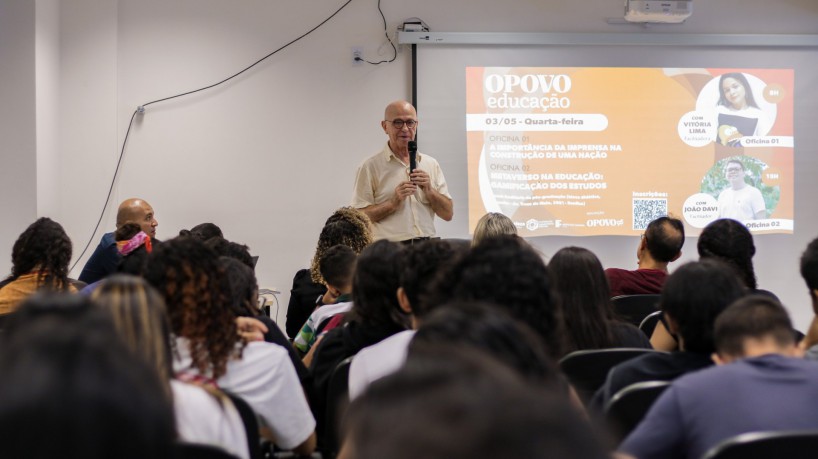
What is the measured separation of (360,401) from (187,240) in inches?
59.0

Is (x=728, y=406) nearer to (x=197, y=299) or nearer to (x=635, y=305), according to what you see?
(x=197, y=299)

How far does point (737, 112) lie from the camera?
6289 mm

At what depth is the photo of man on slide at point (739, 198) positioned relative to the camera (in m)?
6.25

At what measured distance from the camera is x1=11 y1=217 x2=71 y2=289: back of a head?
3.60 m

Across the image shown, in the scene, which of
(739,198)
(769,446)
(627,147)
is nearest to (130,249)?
(769,446)

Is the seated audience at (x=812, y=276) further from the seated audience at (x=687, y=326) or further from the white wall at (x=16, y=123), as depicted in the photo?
the white wall at (x=16, y=123)

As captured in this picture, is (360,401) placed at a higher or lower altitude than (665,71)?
lower

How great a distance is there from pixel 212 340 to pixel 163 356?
1.44 ft

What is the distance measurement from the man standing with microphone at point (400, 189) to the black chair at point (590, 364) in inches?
102

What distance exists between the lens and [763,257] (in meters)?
6.39

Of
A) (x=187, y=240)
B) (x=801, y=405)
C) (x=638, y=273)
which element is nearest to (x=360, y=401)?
(x=801, y=405)

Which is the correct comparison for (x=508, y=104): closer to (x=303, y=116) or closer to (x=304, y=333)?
(x=303, y=116)

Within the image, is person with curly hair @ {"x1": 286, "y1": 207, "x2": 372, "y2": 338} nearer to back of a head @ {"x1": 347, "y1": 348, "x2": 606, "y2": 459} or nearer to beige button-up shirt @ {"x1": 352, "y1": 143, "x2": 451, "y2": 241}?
beige button-up shirt @ {"x1": 352, "y1": 143, "x2": 451, "y2": 241}

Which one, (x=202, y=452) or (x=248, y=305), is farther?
(x=248, y=305)
